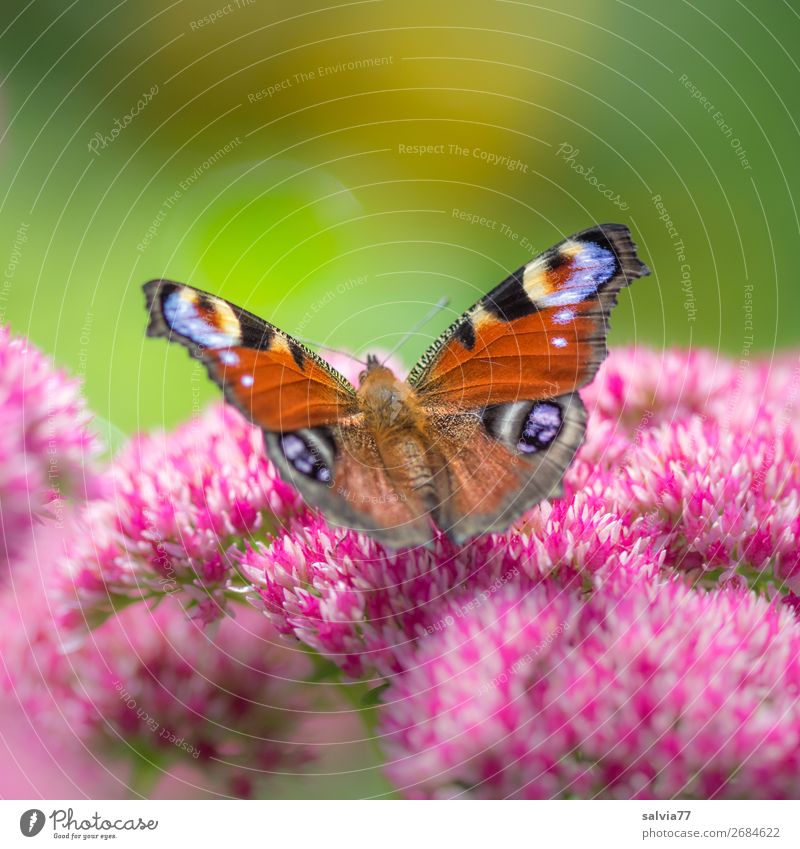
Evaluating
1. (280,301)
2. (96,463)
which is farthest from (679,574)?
(280,301)

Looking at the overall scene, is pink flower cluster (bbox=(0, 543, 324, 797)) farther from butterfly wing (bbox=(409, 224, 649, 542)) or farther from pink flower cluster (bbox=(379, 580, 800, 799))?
butterfly wing (bbox=(409, 224, 649, 542))

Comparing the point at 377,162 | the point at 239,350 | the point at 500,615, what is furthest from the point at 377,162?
the point at 500,615

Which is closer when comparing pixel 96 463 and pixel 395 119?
pixel 96 463

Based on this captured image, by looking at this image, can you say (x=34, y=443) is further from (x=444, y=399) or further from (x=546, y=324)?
(x=546, y=324)

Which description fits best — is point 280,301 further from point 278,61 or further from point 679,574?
point 679,574

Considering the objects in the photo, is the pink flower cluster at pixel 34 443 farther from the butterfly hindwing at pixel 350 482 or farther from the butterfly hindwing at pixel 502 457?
the butterfly hindwing at pixel 502 457

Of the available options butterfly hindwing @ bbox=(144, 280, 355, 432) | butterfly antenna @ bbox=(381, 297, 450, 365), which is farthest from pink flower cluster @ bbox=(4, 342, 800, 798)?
butterfly antenna @ bbox=(381, 297, 450, 365)
